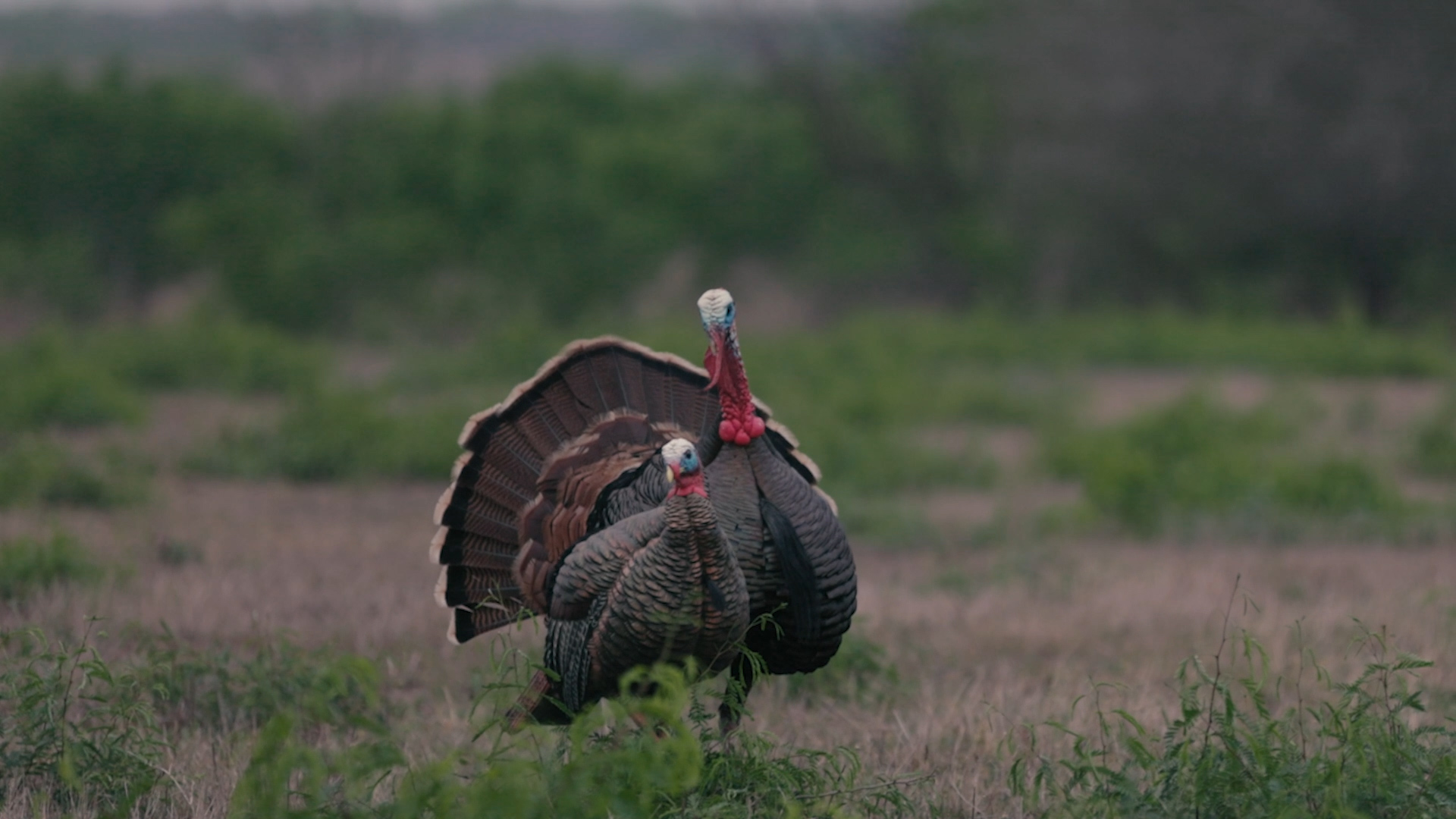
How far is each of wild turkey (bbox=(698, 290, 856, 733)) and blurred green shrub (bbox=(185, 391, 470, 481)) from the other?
6.08 m

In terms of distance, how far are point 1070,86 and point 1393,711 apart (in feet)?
60.3

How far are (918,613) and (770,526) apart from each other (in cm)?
264

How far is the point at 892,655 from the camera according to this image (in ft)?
18.6

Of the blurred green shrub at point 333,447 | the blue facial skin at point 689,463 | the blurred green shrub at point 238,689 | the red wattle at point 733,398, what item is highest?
the red wattle at point 733,398

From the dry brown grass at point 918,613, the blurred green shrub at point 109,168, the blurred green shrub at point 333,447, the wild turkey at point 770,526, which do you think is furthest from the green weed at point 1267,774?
the blurred green shrub at point 109,168

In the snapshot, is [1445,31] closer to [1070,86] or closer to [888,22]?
[1070,86]

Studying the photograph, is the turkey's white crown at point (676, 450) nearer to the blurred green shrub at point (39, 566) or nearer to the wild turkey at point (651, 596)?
the wild turkey at point (651, 596)

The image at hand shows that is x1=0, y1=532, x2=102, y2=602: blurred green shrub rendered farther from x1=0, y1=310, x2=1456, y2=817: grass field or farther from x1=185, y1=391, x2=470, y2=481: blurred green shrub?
x1=185, y1=391, x2=470, y2=481: blurred green shrub

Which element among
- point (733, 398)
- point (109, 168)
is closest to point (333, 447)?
point (733, 398)

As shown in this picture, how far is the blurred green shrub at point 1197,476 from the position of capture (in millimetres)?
8805

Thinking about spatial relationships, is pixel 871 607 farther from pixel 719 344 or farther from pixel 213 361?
pixel 213 361

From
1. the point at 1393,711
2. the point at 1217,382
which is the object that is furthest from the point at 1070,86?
the point at 1393,711

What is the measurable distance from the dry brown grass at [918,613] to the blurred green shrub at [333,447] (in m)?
0.85

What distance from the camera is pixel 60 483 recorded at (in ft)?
27.0
